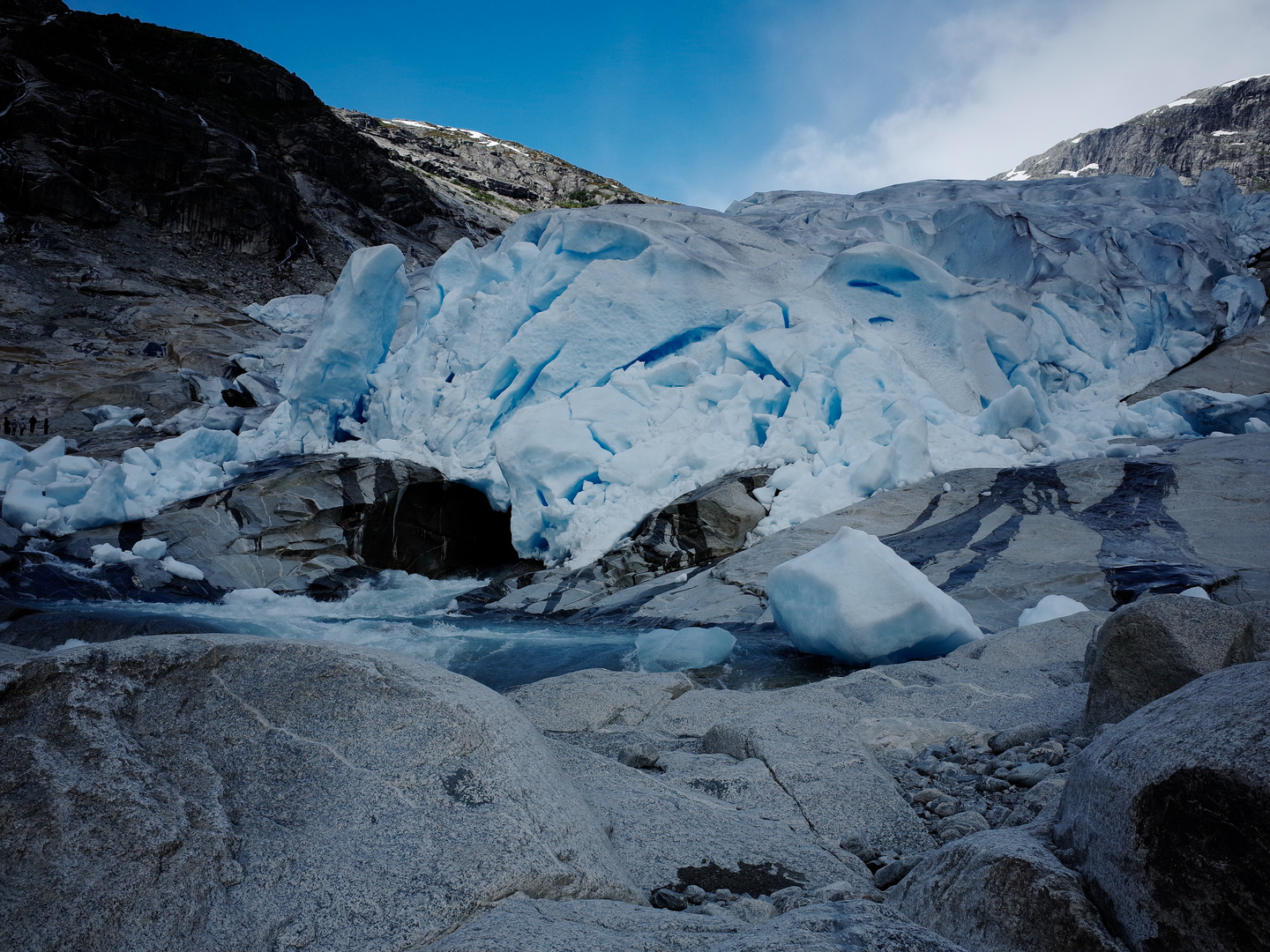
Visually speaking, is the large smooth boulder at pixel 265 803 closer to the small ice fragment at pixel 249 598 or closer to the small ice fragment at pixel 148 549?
the small ice fragment at pixel 249 598

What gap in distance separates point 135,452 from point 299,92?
28.8 meters

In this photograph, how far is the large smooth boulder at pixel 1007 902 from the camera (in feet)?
3.73

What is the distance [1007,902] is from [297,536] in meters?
9.63

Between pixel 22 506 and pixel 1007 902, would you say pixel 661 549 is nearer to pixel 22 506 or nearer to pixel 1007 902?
pixel 1007 902

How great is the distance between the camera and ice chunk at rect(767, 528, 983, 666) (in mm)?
4750

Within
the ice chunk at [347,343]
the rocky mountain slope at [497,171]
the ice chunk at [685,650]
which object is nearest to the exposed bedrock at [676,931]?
the ice chunk at [685,650]

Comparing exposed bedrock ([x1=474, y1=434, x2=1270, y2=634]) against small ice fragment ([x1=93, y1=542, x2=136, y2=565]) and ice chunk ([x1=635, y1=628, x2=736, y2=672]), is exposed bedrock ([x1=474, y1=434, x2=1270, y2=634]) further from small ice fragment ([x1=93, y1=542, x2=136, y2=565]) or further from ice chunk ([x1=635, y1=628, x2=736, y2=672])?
small ice fragment ([x1=93, y1=542, x2=136, y2=565])

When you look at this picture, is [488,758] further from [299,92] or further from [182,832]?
[299,92]

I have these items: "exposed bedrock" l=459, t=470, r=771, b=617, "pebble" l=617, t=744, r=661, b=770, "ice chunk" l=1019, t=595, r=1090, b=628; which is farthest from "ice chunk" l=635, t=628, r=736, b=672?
"exposed bedrock" l=459, t=470, r=771, b=617

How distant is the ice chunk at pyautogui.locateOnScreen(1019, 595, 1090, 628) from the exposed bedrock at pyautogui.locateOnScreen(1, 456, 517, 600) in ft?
24.1

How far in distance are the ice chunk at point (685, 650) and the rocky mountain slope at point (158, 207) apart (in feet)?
39.9

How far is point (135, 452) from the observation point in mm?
10117

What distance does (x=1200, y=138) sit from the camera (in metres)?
28.9

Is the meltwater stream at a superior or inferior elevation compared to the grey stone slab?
inferior
